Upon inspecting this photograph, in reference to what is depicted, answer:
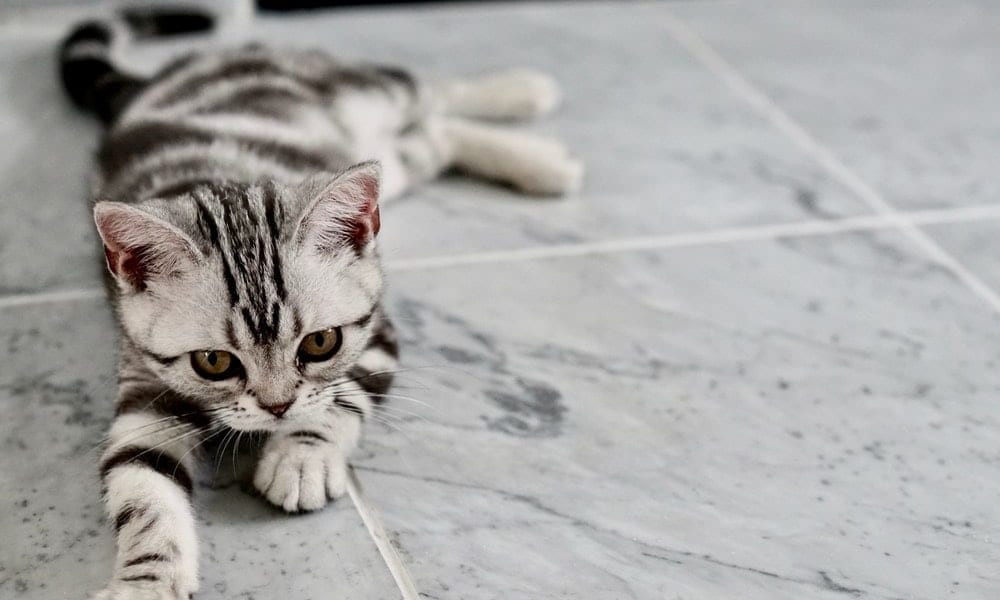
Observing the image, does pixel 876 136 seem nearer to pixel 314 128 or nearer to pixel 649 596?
pixel 314 128

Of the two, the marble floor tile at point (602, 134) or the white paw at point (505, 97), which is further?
the white paw at point (505, 97)

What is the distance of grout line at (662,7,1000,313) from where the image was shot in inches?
64.3

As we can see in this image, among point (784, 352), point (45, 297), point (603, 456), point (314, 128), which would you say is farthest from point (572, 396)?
point (45, 297)

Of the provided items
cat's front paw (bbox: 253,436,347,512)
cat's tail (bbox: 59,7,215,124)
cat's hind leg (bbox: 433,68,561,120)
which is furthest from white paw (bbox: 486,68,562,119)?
cat's front paw (bbox: 253,436,347,512)

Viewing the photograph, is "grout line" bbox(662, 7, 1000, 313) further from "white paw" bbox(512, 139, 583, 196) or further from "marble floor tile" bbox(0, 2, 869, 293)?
"white paw" bbox(512, 139, 583, 196)

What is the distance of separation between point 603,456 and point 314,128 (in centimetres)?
75

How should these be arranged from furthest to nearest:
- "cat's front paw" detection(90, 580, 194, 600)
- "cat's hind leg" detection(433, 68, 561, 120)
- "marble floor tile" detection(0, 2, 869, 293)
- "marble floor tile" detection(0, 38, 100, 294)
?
"cat's hind leg" detection(433, 68, 561, 120)
"marble floor tile" detection(0, 2, 869, 293)
"marble floor tile" detection(0, 38, 100, 294)
"cat's front paw" detection(90, 580, 194, 600)

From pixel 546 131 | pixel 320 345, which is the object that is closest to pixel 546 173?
pixel 546 131

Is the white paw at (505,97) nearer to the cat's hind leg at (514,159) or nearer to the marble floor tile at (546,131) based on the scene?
the marble floor tile at (546,131)

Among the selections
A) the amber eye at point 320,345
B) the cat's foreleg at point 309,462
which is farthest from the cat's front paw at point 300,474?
the amber eye at point 320,345

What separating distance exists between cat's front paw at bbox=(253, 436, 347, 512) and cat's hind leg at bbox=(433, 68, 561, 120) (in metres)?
0.97

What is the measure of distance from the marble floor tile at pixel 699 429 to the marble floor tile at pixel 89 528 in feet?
0.23

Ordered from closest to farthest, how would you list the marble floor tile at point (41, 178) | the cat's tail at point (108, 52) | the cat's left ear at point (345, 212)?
1. the cat's left ear at point (345, 212)
2. the marble floor tile at point (41, 178)
3. the cat's tail at point (108, 52)

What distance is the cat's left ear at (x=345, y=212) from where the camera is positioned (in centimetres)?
109
